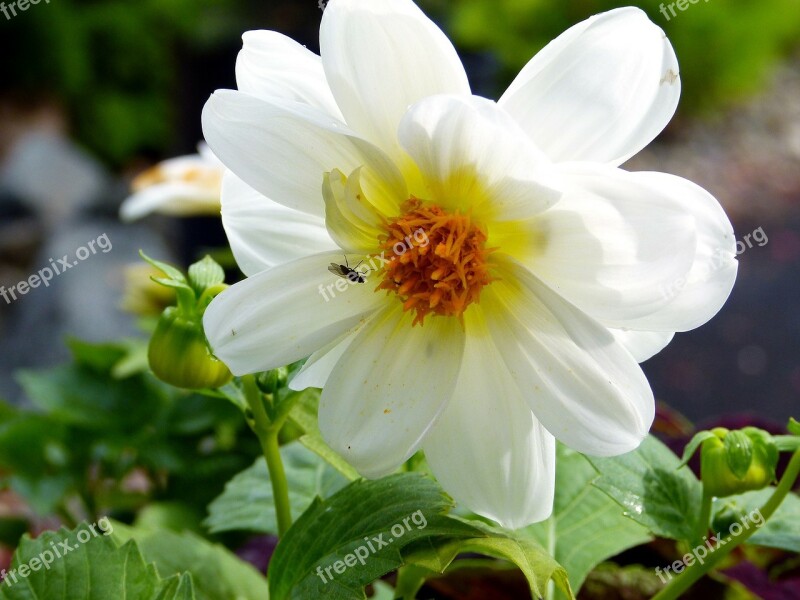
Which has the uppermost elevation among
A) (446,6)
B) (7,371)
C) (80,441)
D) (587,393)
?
(587,393)

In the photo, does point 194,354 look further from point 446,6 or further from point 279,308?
point 446,6

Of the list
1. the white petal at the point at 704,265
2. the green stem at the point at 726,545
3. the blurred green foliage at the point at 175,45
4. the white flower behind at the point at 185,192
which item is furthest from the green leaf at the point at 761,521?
the blurred green foliage at the point at 175,45

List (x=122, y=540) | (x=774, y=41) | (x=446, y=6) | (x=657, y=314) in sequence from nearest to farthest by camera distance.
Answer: (x=657, y=314)
(x=122, y=540)
(x=446, y=6)
(x=774, y=41)

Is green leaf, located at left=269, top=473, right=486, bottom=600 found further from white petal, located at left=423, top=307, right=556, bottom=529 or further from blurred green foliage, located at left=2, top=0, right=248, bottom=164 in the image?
blurred green foliage, located at left=2, top=0, right=248, bottom=164

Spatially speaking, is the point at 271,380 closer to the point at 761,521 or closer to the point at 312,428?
the point at 312,428

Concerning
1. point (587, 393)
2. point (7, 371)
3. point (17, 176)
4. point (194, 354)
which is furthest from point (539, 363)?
point (17, 176)

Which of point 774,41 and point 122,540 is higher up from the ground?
point 122,540
